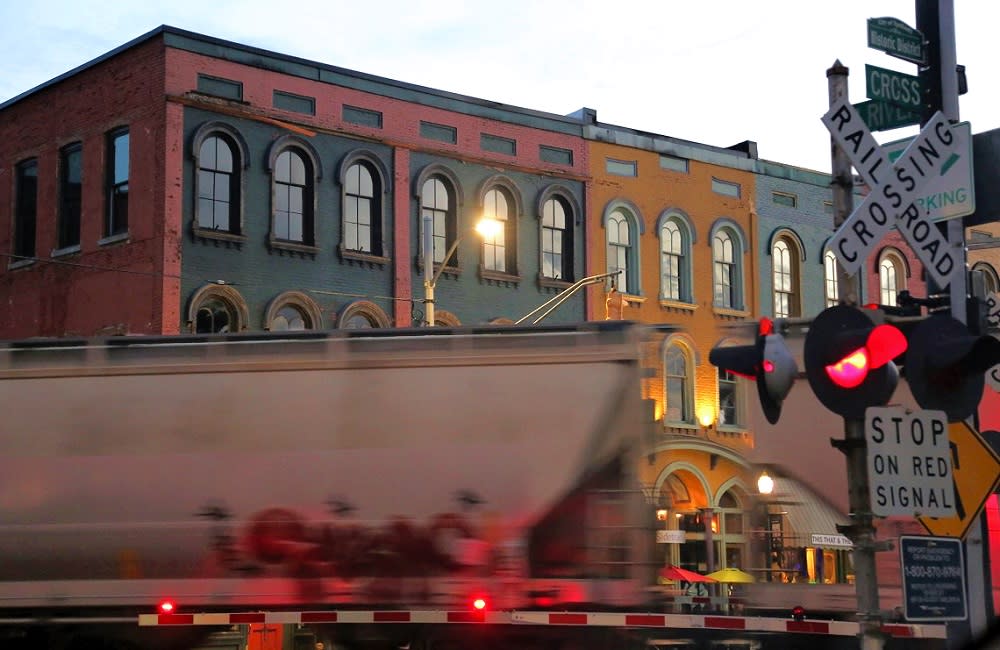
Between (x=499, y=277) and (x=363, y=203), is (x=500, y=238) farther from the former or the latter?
(x=363, y=203)

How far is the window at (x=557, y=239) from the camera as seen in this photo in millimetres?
34844

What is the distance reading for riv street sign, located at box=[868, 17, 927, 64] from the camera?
10.4 metres

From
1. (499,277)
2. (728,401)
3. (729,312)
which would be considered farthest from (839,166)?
(729,312)

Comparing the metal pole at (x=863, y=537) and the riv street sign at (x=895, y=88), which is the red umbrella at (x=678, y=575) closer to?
the riv street sign at (x=895, y=88)

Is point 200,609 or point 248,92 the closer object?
point 200,609

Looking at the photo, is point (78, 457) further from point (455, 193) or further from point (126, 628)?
point (455, 193)

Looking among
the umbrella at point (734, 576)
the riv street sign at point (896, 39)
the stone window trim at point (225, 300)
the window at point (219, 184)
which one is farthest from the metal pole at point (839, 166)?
the window at point (219, 184)

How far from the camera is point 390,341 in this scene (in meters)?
15.2

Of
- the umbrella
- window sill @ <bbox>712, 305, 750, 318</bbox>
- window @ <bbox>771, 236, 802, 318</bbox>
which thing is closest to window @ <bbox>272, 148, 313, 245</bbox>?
window sill @ <bbox>712, 305, 750, 318</bbox>

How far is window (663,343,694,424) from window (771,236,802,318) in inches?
180

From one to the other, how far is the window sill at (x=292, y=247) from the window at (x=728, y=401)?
11944mm

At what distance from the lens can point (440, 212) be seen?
33.0m

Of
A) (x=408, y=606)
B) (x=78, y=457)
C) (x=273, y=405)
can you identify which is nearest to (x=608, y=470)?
(x=408, y=606)

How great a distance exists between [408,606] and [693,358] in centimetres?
2268
